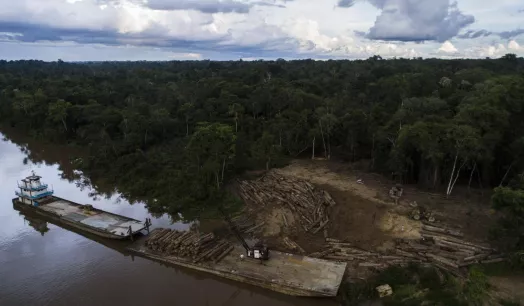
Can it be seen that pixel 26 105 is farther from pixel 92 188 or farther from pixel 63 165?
pixel 92 188

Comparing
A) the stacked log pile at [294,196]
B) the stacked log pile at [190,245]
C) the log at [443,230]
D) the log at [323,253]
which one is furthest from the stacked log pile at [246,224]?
the log at [443,230]

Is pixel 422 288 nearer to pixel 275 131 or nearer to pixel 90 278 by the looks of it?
pixel 90 278

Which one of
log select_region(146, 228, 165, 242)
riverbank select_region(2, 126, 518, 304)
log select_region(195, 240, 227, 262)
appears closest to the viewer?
log select_region(195, 240, 227, 262)

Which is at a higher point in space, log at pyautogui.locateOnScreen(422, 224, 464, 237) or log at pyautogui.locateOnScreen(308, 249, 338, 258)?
log at pyautogui.locateOnScreen(422, 224, 464, 237)

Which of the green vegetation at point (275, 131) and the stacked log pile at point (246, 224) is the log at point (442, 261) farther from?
the stacked log pile at point (246, 224)

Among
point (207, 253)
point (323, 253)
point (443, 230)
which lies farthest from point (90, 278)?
point (443, 230)

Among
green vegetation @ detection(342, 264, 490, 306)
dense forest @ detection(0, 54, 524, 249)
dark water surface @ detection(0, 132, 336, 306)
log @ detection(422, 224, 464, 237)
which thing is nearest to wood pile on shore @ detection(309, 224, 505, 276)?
log @ detection(422, 224, 464, 237)

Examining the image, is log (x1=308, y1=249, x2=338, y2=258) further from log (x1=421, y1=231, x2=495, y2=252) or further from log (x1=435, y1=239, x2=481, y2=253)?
log (x1=435, y1=239, x2=481, y2=253)
